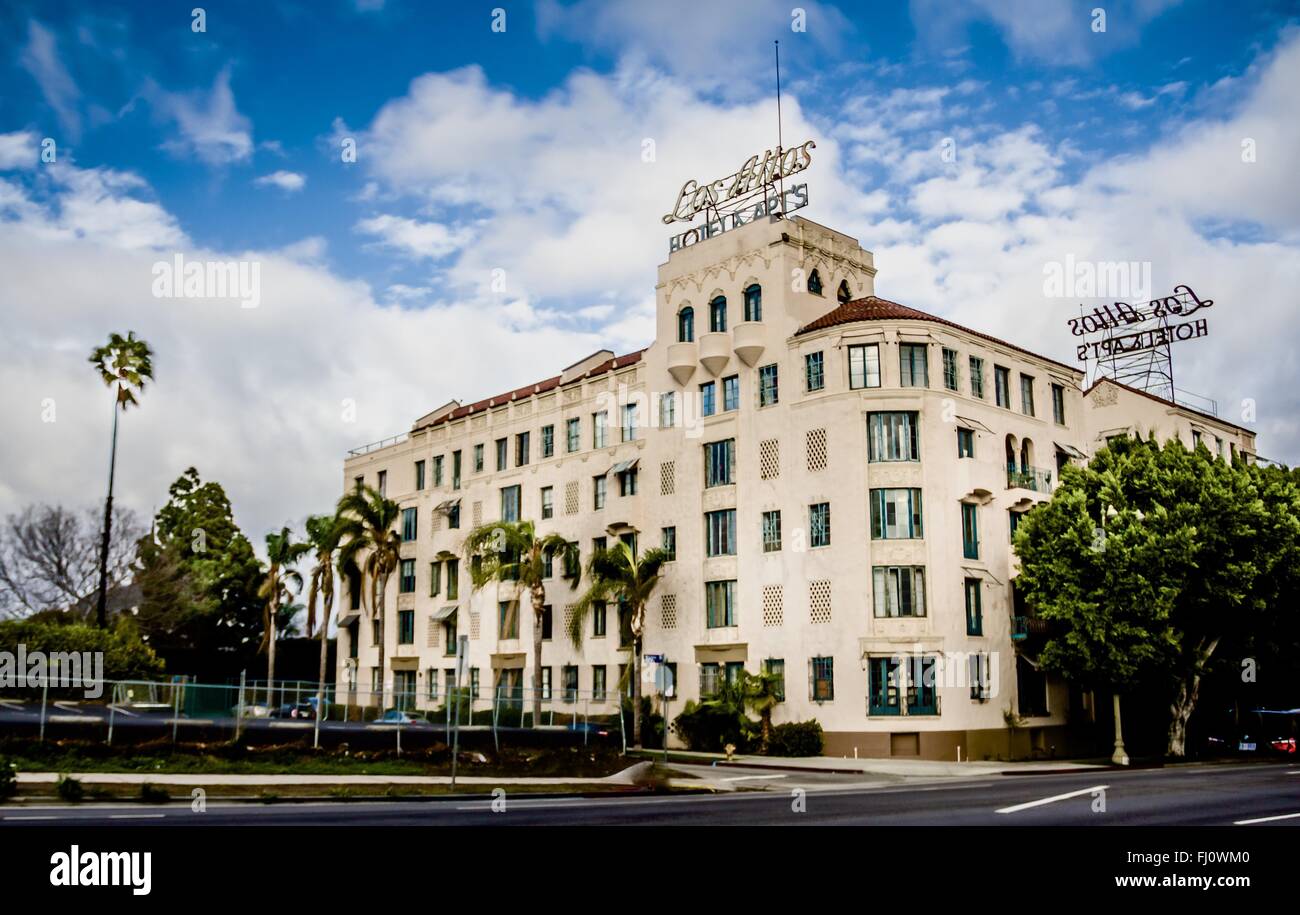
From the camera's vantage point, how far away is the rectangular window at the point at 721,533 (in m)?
47.3

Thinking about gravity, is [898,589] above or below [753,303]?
below

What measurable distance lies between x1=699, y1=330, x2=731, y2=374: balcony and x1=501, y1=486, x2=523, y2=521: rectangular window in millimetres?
15040

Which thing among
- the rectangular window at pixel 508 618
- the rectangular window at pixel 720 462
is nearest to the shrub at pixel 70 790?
the rectangular window at pixel 720 462

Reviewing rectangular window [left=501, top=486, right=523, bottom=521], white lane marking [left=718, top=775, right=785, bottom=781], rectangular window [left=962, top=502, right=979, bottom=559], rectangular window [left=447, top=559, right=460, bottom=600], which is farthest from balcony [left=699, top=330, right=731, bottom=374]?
rectangular window [left=447, top=559, right=460, bottom=600]

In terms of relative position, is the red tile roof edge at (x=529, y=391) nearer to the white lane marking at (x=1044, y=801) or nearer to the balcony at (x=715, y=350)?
the balcony at (x=715, y=350)

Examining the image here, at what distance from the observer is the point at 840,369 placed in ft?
144

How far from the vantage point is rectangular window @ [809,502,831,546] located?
1711 inches

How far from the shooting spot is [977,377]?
45.8m

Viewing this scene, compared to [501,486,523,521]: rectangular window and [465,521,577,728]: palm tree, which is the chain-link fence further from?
[501,486,523,521]: rectangular window

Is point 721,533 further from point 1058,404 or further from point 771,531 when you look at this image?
point 1058,404

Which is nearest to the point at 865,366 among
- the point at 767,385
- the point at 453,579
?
the point at 767,385

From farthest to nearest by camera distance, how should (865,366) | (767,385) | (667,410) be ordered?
(667,410) < (767,385) < (865,366)

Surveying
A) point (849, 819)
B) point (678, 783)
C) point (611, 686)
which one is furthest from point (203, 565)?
point (849, 819)

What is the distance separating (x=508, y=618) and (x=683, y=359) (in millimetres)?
15382
